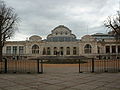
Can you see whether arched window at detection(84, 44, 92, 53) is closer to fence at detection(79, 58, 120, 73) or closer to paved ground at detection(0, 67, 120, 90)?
fence at detection(79, 58, 120, 73)

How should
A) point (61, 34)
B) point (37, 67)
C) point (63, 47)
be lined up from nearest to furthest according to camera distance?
point (37, 67)
point (63, 47)
point (61, 34)

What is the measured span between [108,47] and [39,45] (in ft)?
116

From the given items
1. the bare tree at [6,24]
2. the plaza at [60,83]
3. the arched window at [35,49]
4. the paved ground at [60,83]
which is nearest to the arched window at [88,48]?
the arched window at [35,49]

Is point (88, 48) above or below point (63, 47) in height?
below

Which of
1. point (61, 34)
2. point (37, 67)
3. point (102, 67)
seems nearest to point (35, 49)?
point (61, 34)

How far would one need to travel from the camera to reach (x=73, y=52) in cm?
8600

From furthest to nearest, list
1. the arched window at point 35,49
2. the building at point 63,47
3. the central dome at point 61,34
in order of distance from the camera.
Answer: the central dome at point 61,34 < the arched window at point 35,49 < the building at point 63,47

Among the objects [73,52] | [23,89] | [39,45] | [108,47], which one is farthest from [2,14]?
[108,47]

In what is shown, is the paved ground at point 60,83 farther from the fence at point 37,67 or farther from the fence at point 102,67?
the fence at point 102,67

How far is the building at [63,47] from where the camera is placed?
274 ft

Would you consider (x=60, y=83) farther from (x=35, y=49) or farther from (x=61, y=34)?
(x=61, y=34)

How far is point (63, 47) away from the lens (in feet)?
278

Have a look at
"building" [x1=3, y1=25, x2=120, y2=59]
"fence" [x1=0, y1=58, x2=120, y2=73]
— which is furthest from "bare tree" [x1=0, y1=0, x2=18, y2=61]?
"building" [x1=3, y1=25, x2=120, y2=59]

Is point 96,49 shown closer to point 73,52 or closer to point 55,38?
point 73,52
